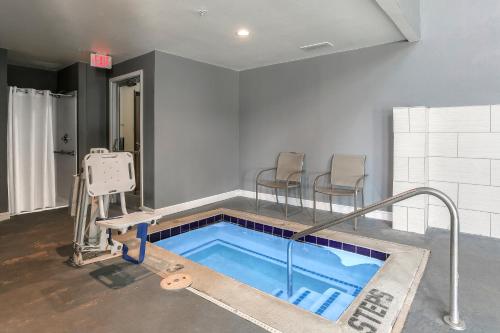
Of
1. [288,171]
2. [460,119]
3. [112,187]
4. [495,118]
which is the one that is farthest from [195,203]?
[495,118]

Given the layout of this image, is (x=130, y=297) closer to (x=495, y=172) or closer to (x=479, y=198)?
(x=479, y=198)

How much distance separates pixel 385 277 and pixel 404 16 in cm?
234

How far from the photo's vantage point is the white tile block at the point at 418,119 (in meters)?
3.31

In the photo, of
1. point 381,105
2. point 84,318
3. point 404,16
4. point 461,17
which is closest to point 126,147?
point 84,318

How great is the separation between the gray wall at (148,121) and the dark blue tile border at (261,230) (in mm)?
809

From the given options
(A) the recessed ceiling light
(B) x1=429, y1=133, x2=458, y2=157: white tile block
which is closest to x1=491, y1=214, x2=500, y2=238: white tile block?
(B) x1=429, y1=133, x2=458, y2=157: white tile block

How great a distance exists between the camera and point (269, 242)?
3549 mm

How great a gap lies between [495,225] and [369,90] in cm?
209

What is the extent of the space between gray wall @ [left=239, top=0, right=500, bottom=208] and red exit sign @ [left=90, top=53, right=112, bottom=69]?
7.17 feet

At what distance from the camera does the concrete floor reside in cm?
173

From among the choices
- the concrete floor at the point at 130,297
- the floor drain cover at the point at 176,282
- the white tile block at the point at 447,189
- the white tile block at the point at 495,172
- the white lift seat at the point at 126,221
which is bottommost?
the concrete floor at the point at 130,297

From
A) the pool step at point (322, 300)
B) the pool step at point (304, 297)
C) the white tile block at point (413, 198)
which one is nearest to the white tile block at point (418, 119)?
the white tile block at point (413, 198)

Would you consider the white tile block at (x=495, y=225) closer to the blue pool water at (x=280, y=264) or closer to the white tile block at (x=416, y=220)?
the white tile block at (x=416, y=220)

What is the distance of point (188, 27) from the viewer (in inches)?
129
